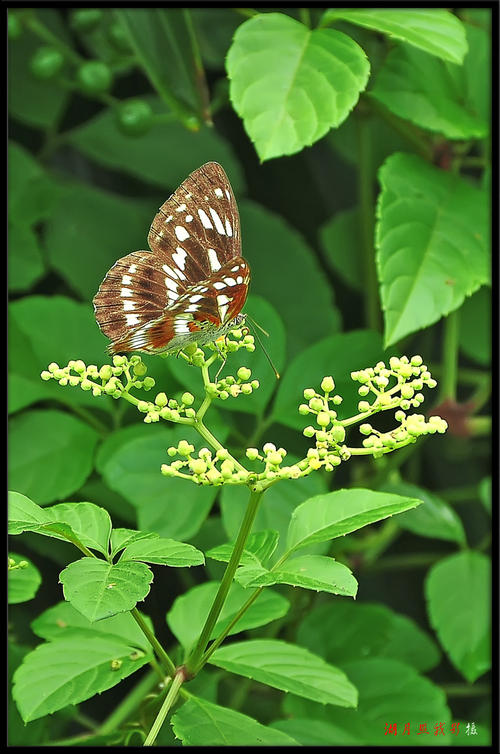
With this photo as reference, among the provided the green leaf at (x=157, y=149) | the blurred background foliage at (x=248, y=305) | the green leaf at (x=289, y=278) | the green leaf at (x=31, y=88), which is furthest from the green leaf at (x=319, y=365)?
the green leaf at (x=31, y=88)

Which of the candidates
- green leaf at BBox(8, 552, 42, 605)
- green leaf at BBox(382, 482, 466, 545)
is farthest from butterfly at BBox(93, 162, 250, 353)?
green leaf at BBox(382, 482, 466, 545)

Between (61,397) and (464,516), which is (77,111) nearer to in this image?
(61,397)

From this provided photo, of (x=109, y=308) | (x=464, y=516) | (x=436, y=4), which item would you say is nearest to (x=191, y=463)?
(x=109, y=308)

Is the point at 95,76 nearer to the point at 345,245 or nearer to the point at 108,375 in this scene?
the point at 345,245

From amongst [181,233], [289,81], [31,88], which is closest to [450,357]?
[289,81]

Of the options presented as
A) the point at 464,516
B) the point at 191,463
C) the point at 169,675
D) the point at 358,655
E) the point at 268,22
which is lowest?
the point at 464,516
